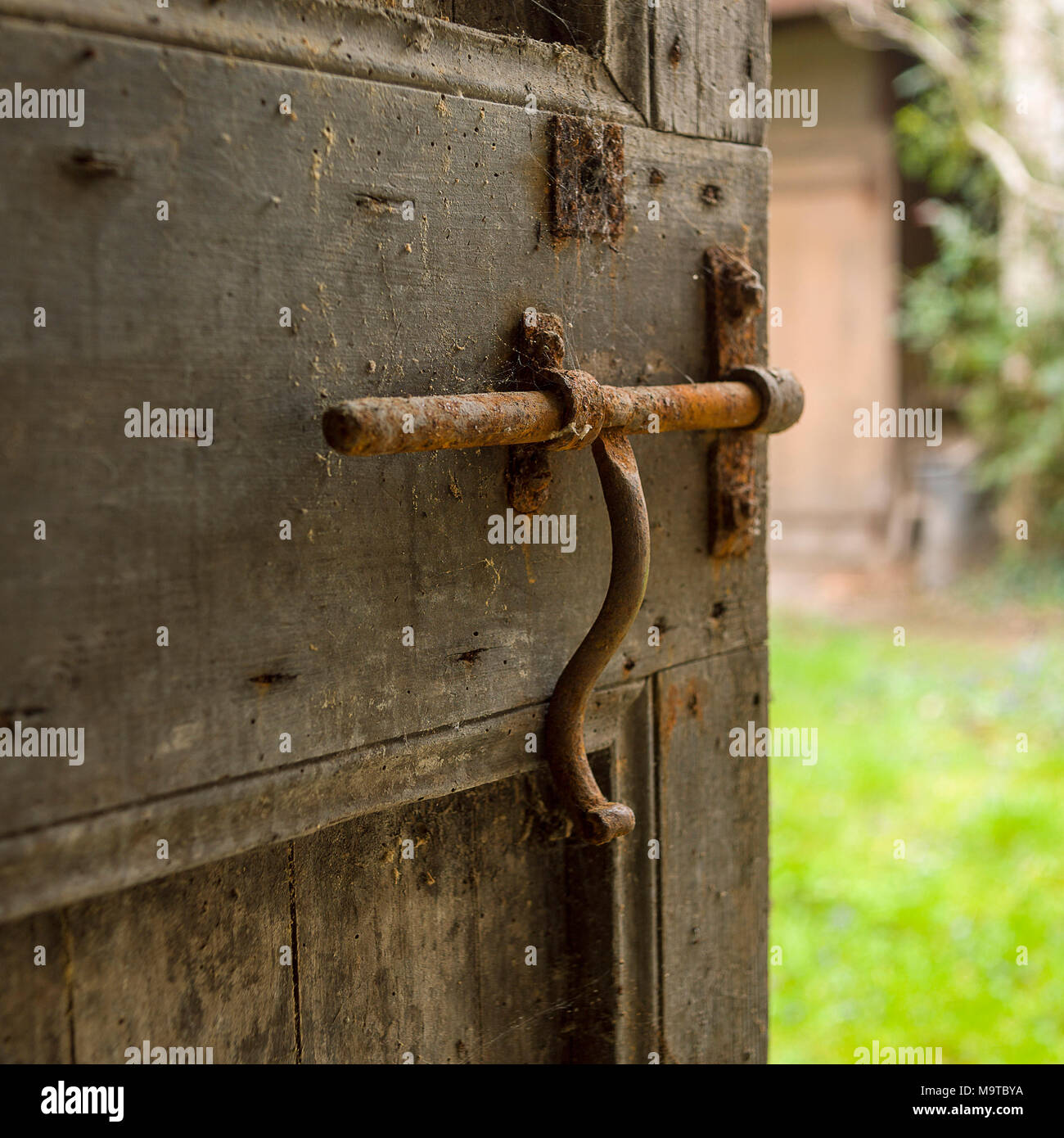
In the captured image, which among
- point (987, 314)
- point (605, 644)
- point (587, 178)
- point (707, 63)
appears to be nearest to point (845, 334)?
point (987, 314)

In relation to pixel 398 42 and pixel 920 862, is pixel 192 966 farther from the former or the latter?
pixel 920 862

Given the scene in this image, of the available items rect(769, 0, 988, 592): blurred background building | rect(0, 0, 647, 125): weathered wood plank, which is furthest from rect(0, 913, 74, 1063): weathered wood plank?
rect(769, 0, 988, 592): blurred background building

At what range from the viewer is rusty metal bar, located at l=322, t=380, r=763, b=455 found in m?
0.72

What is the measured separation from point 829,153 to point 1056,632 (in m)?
3.13

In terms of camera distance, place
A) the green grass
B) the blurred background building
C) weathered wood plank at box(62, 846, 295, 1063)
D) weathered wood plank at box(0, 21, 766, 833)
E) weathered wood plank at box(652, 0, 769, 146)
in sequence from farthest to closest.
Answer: the blurred background building → the green grass → weathered wood plank at box(652, 0, 769, 146) → weathered wood plank at box(62, 846, 295, 1063) → weathered wood plank at box(0, 21, 766, 833)

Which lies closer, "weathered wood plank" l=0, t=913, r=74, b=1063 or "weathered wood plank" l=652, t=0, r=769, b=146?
"weathered wood plank" l=0, t=913, r=74, b=1063

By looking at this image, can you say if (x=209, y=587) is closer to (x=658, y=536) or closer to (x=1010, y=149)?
(x=658, y=536)

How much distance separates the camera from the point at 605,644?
90 cm

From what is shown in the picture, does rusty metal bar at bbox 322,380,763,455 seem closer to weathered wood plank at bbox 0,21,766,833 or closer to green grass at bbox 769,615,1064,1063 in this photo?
weathered wood plank at bbox 0,21,766,833

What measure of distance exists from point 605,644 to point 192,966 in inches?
15.0

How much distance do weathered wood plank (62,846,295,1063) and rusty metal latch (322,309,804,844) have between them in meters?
0.24

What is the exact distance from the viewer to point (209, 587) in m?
0.72

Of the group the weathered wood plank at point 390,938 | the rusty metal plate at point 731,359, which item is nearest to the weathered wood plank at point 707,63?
the rusty metal plate at point 731,359
